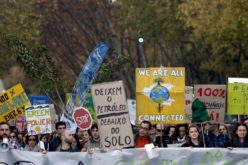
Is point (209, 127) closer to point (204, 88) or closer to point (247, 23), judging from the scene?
point (204, 88)

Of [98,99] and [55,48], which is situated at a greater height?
[55,48]

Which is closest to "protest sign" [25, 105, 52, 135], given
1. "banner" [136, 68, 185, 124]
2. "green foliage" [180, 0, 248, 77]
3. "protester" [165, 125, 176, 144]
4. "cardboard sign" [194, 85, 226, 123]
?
"banner" [136, 68, 185, 124]

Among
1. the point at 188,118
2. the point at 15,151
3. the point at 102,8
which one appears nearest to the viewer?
the point at 15,151

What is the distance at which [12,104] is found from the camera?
66.5ft

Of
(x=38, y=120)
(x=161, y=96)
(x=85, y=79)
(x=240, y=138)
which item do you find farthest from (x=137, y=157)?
(x=38, y=120)

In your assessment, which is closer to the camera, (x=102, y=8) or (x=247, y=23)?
(x=247, y=23)

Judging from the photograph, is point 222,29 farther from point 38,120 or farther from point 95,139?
point 95,139

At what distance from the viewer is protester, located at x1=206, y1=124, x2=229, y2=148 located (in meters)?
17.4

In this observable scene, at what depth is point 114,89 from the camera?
16.1 m

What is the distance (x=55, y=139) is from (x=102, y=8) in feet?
101

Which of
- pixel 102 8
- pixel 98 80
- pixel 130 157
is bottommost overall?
pixel 130 157

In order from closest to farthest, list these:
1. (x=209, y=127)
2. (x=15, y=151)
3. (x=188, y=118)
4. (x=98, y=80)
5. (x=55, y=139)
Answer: (x=15, y=151), (x=55, y=139), (x=209, y=127), (x=188, y=118), (x=98, y=80)

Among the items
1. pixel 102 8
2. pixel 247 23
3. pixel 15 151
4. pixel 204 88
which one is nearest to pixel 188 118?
pixel 204 88

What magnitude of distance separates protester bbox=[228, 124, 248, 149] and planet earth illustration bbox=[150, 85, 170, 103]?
148 cm
